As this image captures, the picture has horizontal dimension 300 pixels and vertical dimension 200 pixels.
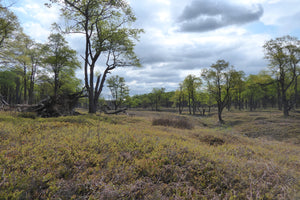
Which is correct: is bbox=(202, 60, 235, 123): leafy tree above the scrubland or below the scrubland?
above

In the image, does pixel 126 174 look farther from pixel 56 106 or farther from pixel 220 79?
pixel 220 79

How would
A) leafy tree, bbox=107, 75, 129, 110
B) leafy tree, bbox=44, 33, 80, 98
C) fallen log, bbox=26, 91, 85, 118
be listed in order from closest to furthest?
fallen log, bbox=26, 91, 85, 118 → leafy tree, bbox=44, 33, 80, 98 → leafy tree, bbox=107, 75, 129, 110

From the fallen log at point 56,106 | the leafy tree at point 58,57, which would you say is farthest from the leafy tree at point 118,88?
the fallen log at point 56,106

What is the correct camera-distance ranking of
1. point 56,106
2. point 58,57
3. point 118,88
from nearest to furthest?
point 56,106
point 58,57
point 118,88

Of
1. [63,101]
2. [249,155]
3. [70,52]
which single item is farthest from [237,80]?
[70,52]

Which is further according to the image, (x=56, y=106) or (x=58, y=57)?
(x=58, y=57)

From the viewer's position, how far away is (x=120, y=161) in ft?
14.6

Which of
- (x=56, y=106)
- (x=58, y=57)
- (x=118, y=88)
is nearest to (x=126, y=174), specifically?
(x=56, y=106)

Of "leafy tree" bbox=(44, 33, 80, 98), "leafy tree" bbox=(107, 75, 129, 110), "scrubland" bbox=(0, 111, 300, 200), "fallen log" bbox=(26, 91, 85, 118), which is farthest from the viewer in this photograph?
"leafy tree" bbox=(107, 75, 129, 110)

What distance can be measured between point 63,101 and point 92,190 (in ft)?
46.2

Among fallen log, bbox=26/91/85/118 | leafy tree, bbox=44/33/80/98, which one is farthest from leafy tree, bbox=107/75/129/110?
fallen log, bbox=26/91/85/118

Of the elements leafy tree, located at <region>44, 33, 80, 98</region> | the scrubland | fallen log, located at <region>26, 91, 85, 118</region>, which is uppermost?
leafy tree, located at <region>44, 33, 80, 98</region>

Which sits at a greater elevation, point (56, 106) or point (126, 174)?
point (56, 106)

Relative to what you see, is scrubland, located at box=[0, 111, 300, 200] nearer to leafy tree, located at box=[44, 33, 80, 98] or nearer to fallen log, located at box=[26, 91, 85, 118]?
fallen log, located at box=[26, 91, 85, 118]
